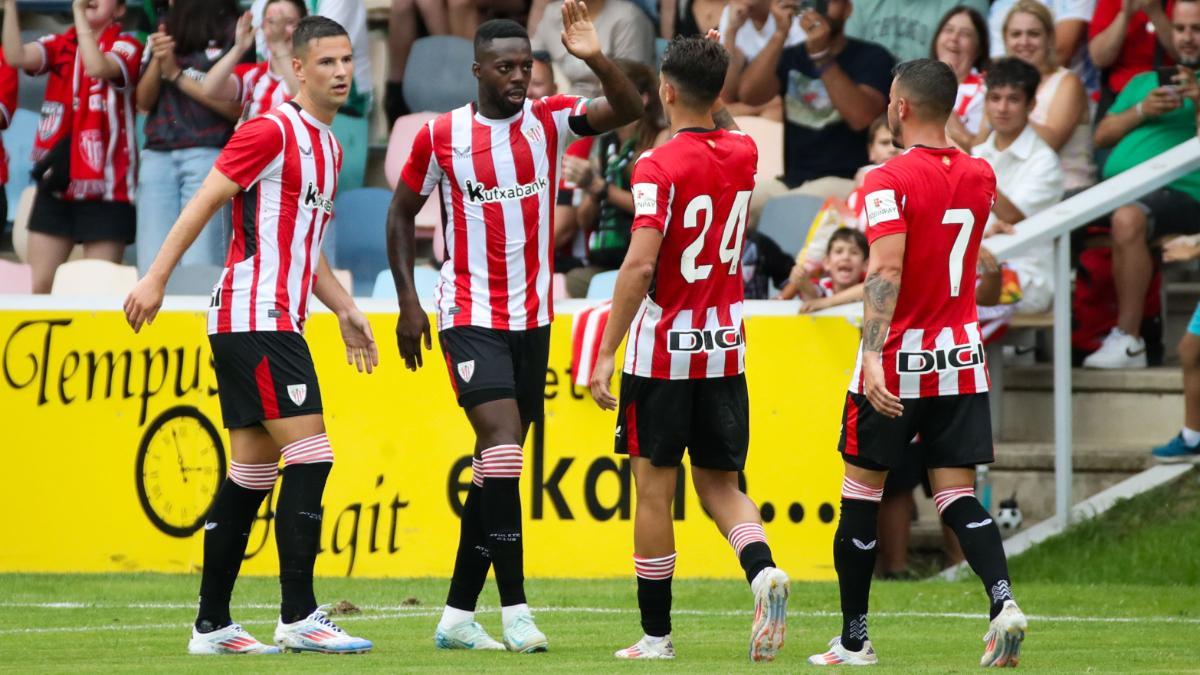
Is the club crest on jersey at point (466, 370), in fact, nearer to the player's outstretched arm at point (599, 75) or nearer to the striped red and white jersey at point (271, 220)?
the striped red and white jersey at point (271, 220)

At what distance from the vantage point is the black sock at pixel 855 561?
6.67 meters

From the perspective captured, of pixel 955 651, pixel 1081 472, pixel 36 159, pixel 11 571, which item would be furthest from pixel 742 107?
pixel 955 651

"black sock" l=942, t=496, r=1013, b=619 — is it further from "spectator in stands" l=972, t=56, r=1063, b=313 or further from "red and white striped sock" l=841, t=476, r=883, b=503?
"spectator in stands" l=972, t=56, r=1063, b=313

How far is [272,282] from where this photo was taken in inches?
278

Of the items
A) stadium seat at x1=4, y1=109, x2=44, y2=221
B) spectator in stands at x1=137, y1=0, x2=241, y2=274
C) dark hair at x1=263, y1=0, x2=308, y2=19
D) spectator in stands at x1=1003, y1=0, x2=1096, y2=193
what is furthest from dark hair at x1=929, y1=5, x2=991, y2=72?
stadium seat at x1=4, y1=109, x2=44, y2=221

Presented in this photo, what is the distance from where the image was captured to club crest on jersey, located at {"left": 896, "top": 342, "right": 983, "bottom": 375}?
664 centimetres

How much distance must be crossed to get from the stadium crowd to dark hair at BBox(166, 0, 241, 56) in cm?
1

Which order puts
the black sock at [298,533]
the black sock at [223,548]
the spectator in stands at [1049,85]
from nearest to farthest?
the black sock at [298,533] < the black sock at [223,548] < the spectator in stands at [1049,85]

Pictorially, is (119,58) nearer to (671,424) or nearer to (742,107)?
(742,107)

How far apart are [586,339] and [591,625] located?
2.49 metres

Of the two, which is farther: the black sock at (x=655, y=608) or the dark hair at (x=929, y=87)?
the black sock at (x=655, y=608)

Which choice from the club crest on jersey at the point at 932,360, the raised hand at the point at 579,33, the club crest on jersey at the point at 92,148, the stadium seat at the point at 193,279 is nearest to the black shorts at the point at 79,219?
the club crest on jersey at the point at 92,148

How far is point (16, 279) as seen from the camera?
12.8 m

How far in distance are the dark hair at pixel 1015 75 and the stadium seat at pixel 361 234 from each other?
13.8 ft
